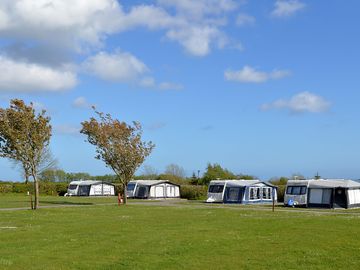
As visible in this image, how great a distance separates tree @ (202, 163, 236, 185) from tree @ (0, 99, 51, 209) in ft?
137

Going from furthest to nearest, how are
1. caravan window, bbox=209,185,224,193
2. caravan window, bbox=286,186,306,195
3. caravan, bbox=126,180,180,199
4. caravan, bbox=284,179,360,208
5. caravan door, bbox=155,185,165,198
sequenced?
caravan door, bbox=155,185,165,198, caravan, bbox=126,180,180,199, caravan window, bbox=209,185,224,193, caravan window, bbox=286,186,306,195, caravan, bbox=284,179,360,208

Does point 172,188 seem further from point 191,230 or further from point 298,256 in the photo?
point 298,256

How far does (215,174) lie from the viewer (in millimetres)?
79000

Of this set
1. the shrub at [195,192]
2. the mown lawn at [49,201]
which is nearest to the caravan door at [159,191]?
the shrub at [195,192]

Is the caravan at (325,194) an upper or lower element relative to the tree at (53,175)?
lower

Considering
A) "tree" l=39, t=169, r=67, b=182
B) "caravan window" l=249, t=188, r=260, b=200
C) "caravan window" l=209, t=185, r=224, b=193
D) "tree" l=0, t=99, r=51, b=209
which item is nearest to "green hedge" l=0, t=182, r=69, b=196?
"tree" l=39, t=169, r=67, b=182

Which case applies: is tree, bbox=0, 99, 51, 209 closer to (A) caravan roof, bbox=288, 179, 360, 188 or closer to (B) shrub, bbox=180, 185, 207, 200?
(A) caravan roof, bbox=288, 179, 360, 188

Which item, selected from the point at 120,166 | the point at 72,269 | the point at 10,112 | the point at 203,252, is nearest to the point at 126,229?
the point at 203,252

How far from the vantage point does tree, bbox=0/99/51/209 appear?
37156 millimetres

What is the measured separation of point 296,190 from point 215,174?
104 feet

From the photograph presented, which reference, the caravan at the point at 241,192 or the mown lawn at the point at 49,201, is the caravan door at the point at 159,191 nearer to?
the mown lawn at the point at 49,201

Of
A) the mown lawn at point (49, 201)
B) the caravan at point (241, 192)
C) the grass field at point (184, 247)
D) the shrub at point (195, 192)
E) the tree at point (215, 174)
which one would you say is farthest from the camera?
the tree at point (215, 174)

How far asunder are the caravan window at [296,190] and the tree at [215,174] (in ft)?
94.3

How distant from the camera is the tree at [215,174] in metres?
77.1
